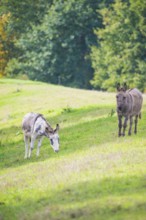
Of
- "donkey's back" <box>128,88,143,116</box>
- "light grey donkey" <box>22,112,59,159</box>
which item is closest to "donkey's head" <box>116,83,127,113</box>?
"donkey's back" <box>128,88,143,116</box>

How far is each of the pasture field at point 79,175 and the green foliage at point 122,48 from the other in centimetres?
4536

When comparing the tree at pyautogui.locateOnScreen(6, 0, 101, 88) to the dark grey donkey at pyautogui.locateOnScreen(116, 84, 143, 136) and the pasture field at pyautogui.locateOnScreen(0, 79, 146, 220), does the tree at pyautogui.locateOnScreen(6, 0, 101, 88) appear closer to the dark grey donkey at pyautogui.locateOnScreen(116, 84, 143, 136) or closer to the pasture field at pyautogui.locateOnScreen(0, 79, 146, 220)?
the pasture field at pyautogui.locateOnScreen(0, 79, 146, 220)

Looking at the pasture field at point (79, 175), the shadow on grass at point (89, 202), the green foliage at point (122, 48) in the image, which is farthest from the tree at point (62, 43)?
the shadow on grass at point (89, 202)

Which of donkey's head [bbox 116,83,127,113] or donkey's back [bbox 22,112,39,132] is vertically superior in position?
donkey's head [bbox 116,83,127,113]

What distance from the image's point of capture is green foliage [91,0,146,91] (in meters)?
85.6

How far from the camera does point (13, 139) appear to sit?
38.4 metres

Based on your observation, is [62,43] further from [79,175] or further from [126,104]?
[79,175]

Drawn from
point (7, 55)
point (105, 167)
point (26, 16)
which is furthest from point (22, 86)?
point (105, 167)

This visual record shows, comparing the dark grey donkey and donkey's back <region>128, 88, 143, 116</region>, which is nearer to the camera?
the dark grey donkey

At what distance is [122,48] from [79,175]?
69.8 m

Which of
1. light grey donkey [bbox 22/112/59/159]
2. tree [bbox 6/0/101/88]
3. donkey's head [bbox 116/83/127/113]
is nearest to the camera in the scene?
light grey donkey [bbox 22/112/59/159]

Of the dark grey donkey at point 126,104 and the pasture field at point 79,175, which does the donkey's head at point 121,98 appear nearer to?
the dark grey donkey at point 126,104

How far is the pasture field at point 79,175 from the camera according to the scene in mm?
16812

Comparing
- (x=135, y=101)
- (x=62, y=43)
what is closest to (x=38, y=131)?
(x=135, y=101)
